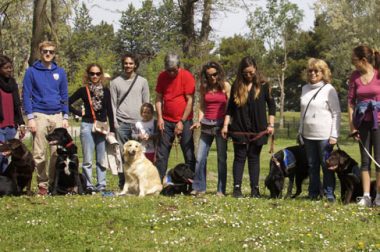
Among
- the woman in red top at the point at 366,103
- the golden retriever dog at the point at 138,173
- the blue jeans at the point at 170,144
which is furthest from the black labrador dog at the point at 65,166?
the woman in red top at the point at 366,103

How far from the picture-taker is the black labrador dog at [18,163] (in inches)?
358

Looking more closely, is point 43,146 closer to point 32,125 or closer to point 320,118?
point 32,125

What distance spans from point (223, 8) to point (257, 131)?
36.7 feet

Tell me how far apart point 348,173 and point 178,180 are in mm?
3088

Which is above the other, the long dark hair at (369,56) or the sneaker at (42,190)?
the long dark hair at (369,56)

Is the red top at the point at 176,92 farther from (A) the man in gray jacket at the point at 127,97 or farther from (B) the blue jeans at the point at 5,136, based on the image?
(B) the blue jeans at the point at 5,136

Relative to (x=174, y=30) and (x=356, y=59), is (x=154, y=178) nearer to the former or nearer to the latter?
(x=356, y=59)

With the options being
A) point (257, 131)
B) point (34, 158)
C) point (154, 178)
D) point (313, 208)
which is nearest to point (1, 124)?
point (34, 158)

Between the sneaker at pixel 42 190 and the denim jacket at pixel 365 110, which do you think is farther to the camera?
the sneaker at pixel 42 190

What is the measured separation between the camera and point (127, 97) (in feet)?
32.7

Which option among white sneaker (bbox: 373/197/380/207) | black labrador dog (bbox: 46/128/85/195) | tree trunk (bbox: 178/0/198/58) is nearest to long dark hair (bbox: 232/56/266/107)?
white sneaker (bbox: 373/197/380/207)

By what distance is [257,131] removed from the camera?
30.4 ft

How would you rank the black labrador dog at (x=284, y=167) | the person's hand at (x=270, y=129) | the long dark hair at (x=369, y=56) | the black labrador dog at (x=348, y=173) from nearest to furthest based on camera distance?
the long dark hair at (x=369, y=56) → the black labrador dog at (x=348, y=173) → the person's hand at (x=270, y=129) → the black labrador dog at (x=284, y=167)

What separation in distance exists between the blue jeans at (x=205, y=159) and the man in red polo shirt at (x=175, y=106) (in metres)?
0.29
